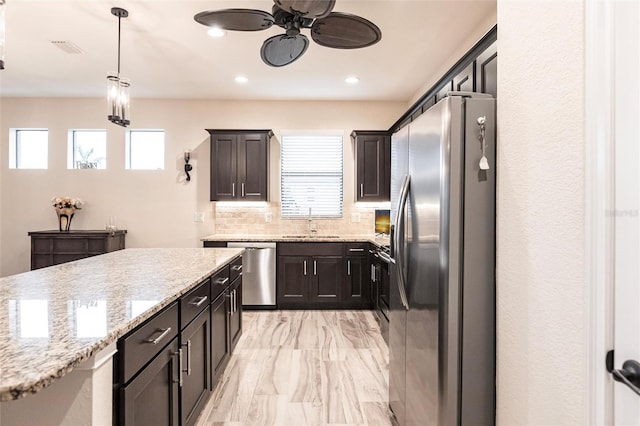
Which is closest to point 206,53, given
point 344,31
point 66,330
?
point 344,31

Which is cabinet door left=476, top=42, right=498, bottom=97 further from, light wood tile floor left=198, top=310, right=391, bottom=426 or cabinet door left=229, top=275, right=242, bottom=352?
cabinet door left=229, top=275, right=242, bottom=352

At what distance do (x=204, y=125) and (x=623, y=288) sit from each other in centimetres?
523

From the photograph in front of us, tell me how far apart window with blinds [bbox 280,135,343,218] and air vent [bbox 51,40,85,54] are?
260 centimetres

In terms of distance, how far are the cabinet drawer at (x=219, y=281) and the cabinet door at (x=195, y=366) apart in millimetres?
171

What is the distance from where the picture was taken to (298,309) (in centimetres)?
465

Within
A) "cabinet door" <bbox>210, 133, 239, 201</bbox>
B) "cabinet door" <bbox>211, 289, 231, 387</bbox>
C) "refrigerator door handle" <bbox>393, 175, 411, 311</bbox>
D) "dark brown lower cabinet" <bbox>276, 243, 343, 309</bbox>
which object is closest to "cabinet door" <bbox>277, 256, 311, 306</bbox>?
"dark brown lower cabinet" <bbox>276, 243, 343, 309</bbox>

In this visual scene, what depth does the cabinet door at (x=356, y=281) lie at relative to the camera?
4645mm

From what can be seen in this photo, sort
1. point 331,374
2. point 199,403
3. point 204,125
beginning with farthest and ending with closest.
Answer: point 204,125 < point 331,374 < point 199,403

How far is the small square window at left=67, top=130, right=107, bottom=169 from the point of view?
5215 millimetres

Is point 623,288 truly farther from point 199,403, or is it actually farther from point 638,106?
point 199,403

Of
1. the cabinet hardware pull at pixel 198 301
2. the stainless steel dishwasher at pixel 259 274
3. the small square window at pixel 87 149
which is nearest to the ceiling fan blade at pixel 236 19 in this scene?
the cabinet hardware pull at pixel 198 301

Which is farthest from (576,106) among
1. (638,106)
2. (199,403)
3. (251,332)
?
(251,332)

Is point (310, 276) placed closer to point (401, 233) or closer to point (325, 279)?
point (325, 279)

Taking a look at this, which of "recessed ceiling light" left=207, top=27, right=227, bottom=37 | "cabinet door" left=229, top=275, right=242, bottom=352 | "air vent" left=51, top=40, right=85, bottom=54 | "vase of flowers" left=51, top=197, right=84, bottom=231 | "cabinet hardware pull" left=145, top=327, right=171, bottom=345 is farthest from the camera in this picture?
"vase of flowers" left=51, top=197, right=84, bottom=231
